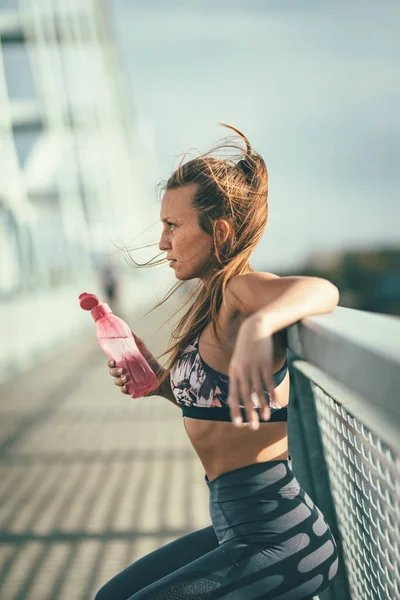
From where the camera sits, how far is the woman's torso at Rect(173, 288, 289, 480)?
5.61 feet

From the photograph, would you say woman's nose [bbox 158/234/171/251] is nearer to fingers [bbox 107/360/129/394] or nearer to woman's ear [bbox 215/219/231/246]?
woman's ear [bbox 215/219/231/246]

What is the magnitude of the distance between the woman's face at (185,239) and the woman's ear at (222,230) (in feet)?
0.12

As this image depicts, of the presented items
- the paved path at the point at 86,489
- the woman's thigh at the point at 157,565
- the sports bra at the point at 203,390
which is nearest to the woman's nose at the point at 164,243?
the sports bra at the point at 203,390

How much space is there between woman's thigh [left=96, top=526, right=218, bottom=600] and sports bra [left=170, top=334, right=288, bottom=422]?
341mm

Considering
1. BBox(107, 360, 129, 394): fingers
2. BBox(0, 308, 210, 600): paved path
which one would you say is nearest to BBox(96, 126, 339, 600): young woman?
BBox(107, 360, 129, 394): fingers

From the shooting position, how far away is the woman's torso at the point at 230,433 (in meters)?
1.71

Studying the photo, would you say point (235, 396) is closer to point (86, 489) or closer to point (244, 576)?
point (244, 576)

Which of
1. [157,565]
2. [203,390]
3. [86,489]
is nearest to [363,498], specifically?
[203,390]

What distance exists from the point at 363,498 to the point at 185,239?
65 cm

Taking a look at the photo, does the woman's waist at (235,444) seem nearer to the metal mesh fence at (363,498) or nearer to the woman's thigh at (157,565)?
the metal mesh fence at (363,498)

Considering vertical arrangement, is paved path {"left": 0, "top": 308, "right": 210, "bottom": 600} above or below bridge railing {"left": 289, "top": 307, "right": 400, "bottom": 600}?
below

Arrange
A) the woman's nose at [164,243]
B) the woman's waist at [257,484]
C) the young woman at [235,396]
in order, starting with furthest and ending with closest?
the woman's nose at [164,243] → the woman's waist at [257,484] → the young woman at [235,396]

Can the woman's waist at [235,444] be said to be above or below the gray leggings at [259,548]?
above

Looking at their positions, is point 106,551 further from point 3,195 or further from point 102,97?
point 102,97
